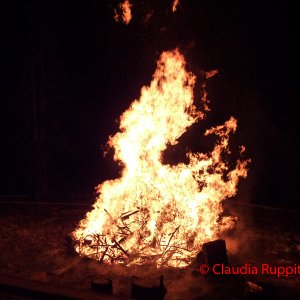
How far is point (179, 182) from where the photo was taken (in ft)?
23.8

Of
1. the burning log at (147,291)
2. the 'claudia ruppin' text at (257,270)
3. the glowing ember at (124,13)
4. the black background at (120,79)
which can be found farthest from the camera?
the glowing ember at (124,13)

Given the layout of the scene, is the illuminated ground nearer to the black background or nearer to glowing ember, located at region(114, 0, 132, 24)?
the black background

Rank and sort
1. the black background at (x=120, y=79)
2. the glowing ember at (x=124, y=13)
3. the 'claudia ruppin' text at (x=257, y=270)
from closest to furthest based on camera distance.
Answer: the 'claudia ruppin' text at (x=257, y=270) < the black background at (x=120, y=79) < the glowing ember at (x=124, y=13)

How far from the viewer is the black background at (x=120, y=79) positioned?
412 inches

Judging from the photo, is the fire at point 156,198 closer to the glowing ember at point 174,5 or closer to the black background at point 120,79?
the glowing ember at point 174,5

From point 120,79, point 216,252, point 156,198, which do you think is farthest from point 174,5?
point 216,252

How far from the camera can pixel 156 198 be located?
23.6 ft

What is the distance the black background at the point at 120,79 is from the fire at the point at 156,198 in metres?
3.13

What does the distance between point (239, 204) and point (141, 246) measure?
11.8ft

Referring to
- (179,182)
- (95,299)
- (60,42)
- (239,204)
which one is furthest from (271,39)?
(95,299)

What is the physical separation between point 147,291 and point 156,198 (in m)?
2.62

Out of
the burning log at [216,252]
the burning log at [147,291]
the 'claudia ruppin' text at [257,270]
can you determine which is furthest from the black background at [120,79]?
the burning log at [147,291]

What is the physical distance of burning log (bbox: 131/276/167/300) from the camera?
4734 mm

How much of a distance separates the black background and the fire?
123 inches
